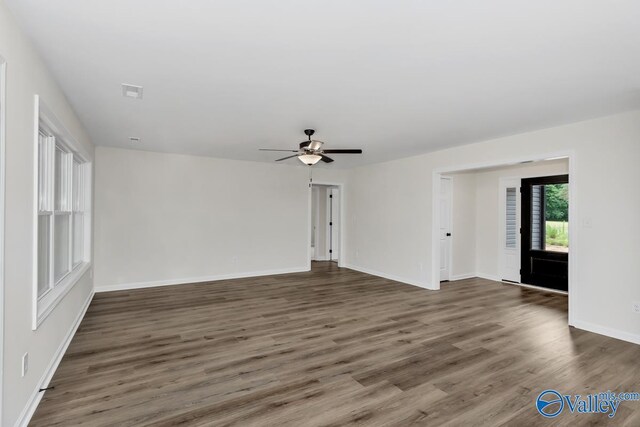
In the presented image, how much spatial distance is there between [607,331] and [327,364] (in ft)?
10.8

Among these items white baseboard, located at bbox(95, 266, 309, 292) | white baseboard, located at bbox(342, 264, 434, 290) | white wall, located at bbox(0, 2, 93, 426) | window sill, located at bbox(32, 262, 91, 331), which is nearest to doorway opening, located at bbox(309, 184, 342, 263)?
white baseboard, located at bbox(342, 264, 434, 290)

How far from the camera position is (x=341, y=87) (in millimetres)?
2941

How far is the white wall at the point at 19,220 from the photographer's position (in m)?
1.84

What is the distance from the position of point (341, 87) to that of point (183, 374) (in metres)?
2.84

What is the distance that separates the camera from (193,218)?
636 cm

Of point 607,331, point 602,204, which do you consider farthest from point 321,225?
point 607,331

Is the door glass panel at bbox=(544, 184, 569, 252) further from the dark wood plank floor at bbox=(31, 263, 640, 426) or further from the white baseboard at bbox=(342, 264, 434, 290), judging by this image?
the white baseboard at bbox=(342, 264, 434, 290)

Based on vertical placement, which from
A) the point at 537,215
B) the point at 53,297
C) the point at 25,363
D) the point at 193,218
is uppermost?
the point at 537,215

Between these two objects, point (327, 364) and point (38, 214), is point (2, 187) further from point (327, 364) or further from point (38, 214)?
point (327, 364)

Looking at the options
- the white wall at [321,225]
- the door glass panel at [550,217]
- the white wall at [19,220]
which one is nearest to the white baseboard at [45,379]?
the white wall at [19,220]

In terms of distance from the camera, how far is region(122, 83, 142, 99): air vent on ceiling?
295 centimetres

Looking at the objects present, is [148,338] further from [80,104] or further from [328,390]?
[80,104]

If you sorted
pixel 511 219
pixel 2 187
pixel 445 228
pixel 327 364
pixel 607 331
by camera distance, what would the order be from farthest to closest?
pixel 445 228 < pixel 511 219 < pixel 607 331 < pixel 327 364 < pixel 2 187

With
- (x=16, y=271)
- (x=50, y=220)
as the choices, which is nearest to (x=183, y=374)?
(x=16, y=271)
